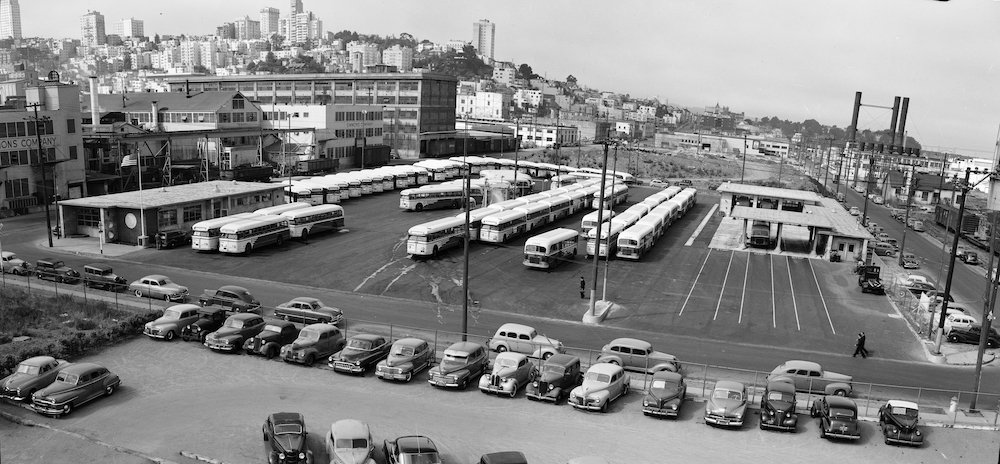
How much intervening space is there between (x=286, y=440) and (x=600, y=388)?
10.2 m

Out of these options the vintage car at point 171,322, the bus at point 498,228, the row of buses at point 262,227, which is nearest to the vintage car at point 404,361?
the vintage car at point 171,322

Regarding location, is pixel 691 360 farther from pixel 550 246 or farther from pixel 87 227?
pixel 87 227

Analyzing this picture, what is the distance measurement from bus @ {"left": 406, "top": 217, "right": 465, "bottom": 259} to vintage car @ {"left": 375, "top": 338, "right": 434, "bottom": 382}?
1912 centimetres

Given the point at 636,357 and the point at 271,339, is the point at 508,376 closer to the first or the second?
the point at 636,357

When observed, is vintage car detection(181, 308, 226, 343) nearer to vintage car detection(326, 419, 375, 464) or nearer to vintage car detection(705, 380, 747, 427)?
vintage car detection(326, 419, 375, 464)

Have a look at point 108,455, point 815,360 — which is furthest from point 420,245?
point 108,455

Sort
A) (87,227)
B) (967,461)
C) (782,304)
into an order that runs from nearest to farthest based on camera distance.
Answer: (967,461) < (782,304) < (87,227)

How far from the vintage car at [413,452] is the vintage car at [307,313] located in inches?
514

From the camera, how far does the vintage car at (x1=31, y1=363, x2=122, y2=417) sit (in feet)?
68.7

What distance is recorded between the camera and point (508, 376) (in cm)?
2442

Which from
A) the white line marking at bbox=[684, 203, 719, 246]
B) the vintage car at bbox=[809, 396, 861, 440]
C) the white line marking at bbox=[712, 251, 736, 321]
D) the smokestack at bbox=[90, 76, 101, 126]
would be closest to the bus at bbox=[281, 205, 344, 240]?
the white line marking at bbox=[684, 203, 719, 246]

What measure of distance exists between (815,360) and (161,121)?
7896 cm

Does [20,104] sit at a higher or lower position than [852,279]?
higher

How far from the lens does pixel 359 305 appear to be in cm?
3575
